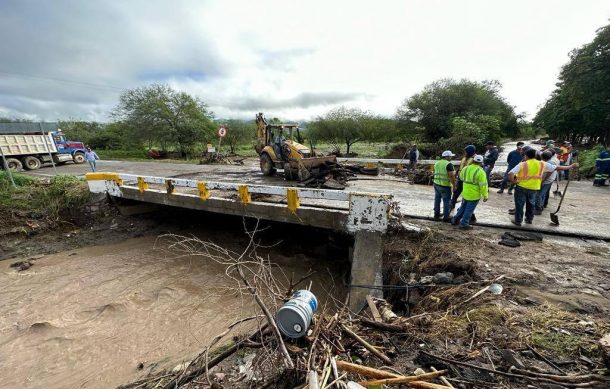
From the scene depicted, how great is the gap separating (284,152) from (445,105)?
16.5m

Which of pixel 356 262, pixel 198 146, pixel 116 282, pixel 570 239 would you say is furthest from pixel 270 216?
pixel 198 146

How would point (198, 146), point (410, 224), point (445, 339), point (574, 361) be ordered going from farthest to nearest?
1. point (198, 146)
2. point (410, 224)
3. point (445, 339)
4. point (574, 361)

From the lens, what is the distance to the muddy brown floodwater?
3.95 m

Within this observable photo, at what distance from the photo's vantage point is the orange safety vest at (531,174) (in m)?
4.99

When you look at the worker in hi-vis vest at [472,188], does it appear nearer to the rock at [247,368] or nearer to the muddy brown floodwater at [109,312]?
the muddy brown floodwater at [109,312]

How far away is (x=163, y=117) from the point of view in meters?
25.4

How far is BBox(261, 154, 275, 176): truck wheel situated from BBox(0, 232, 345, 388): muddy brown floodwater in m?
5.14

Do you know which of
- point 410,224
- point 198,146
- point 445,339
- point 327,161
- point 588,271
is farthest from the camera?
point 198,146

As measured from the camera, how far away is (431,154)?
18.2 m

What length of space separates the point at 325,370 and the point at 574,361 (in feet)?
6.53

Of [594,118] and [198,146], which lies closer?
[594,118]

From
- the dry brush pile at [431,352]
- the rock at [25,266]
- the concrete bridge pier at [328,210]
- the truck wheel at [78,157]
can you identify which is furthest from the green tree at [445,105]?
the truck wheel at [78,157]

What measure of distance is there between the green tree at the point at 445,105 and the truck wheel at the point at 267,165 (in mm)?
14773

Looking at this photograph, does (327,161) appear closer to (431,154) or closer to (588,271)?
(588,271)
